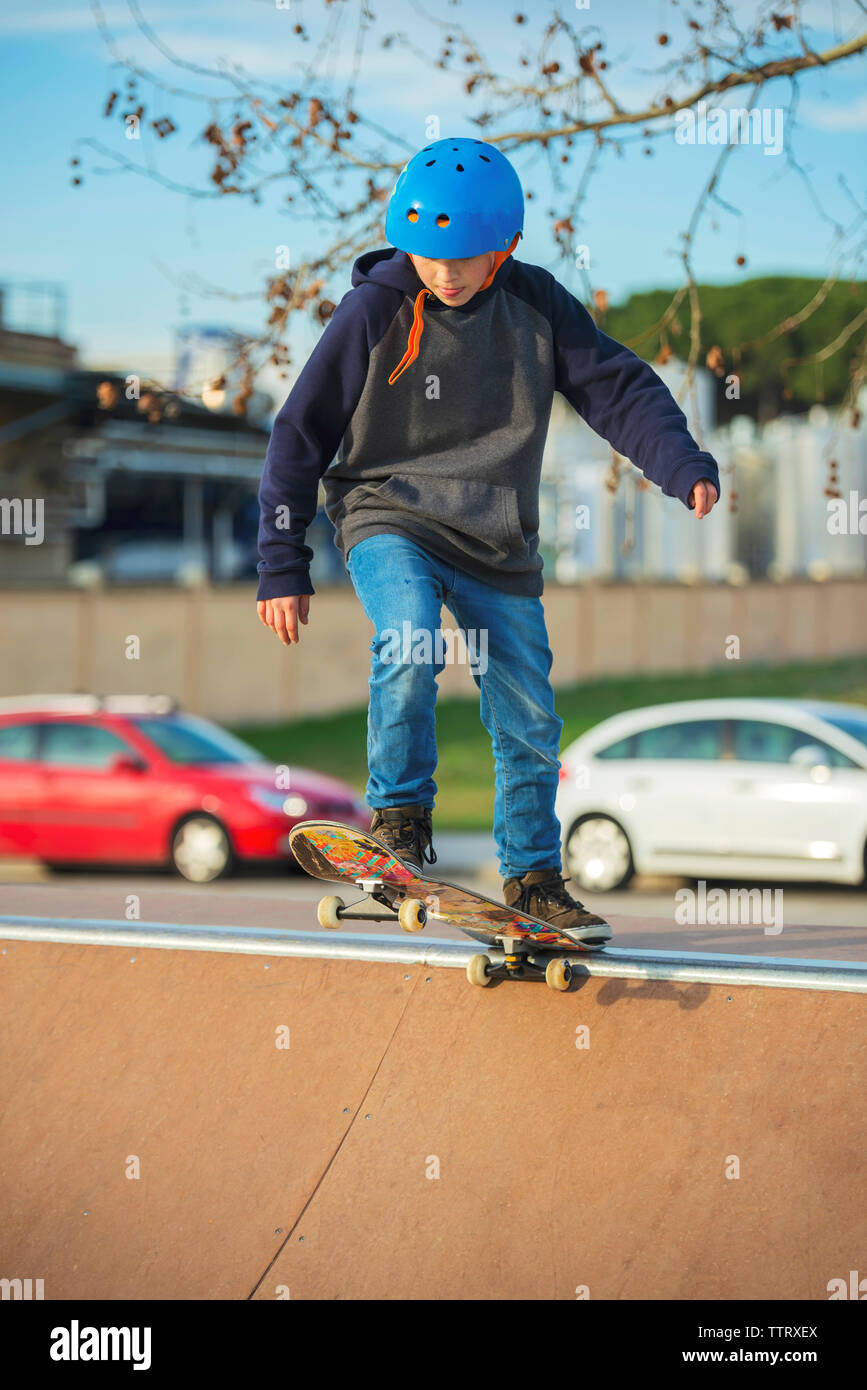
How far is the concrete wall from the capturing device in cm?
2453

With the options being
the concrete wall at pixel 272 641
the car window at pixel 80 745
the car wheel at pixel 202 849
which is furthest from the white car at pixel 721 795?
the concrete wall at pixel 272 641

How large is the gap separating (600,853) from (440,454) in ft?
30.3

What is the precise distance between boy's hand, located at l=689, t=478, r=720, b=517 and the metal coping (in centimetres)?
108

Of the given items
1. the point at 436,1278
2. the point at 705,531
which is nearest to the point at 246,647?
the point at 705,531

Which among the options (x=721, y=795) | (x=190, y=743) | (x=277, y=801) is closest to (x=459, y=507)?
(x=721, y=795)

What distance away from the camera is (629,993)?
356cm

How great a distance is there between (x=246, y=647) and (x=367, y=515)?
23.6 meters

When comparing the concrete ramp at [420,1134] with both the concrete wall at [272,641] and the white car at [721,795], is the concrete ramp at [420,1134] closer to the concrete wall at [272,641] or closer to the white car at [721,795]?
the white car at [721,795]

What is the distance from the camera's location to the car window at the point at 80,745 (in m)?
13.4

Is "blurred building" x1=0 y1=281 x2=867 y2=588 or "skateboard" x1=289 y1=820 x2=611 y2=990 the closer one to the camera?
"skateboard" x1=289 y1=820 x2=611 y2=990

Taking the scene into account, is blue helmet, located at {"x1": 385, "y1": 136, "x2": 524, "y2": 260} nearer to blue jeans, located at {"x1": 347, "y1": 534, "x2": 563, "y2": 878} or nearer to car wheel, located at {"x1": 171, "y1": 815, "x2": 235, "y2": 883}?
blue jeans, located at {"x1": 347, "y1": 534, "x2": 563, "y2": 878}

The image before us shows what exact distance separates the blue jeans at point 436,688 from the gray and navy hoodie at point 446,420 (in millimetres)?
83

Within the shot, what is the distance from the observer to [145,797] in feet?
43.0

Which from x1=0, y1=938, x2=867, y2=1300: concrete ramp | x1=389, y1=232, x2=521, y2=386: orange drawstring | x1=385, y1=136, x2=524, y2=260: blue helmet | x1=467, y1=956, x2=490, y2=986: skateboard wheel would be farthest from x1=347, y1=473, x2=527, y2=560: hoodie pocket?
x1=0, y1=938, x2=867, y2=1300: concrete ramp
